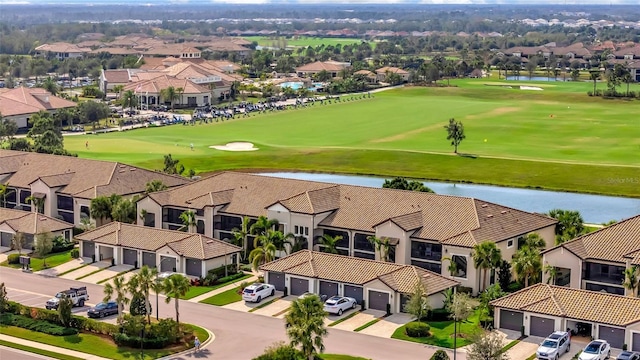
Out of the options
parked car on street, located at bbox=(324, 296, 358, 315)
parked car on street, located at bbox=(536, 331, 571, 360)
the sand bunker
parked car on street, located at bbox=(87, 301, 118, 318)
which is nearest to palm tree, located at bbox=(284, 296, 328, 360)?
parked car on street, located at bbox=(324, 296, 358, 315)

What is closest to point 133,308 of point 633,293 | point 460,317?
point 460,317

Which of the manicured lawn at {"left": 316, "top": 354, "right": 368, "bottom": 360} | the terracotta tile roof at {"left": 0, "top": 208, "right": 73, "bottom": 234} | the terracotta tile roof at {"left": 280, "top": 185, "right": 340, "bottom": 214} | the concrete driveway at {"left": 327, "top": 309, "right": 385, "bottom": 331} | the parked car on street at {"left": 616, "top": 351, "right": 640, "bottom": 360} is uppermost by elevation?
the terracotta tile roof at {"left": 280, "top": 185, "right": 340, "bottom": 214}

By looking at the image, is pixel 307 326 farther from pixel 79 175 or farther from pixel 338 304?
pixel 79 175

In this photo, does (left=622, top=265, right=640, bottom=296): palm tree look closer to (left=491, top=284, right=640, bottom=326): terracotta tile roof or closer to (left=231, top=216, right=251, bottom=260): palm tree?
(left=491, top=284, right=640, bottom=326): terracotta tile roof

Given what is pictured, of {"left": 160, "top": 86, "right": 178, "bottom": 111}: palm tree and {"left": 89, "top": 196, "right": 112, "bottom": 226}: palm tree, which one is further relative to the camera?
{"left": 160, "top": 86, "right": 178, "bottom": 111}: palm tree

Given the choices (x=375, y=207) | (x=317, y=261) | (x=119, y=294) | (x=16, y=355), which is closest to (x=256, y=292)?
(x=317, y=261)

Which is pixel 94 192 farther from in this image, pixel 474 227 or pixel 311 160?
pixel 311 160
